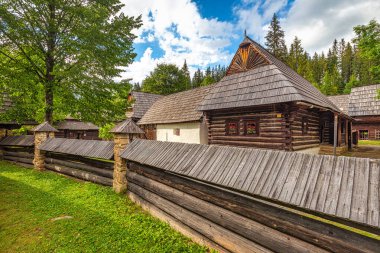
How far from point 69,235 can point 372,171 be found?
555cm

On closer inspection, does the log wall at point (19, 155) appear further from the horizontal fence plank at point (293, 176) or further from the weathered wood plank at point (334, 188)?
the weathered wood plank at point (334, 188)

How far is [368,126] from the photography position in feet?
75.8

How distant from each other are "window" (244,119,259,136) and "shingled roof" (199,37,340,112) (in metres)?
1.18

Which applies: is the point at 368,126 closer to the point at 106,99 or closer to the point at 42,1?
the point at 106,99

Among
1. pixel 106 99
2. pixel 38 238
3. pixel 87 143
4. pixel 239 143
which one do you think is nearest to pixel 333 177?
pixel 38 238

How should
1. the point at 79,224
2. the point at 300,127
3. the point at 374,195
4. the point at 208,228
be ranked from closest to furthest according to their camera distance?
the point at 374,195, the point at 208,228, the point at 79,224, the point at 300,127

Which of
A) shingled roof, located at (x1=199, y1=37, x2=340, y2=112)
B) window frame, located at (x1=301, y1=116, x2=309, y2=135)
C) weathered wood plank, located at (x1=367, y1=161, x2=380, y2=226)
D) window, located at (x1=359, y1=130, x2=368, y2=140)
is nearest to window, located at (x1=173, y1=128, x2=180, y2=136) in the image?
shingled roof, located at (x1=199, y1=37, x2=340, y2=112)

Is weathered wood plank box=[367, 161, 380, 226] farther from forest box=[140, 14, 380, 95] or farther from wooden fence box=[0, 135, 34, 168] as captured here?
forest box=[140, 14, 380, 95]

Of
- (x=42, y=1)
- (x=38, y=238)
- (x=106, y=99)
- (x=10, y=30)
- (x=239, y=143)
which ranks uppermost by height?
(x=42, y=1)

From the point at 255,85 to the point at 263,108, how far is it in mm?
1561

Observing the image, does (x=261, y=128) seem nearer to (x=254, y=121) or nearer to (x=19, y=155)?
(x=254, y=121)

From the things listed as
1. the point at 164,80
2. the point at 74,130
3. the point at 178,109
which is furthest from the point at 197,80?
the point at 178,109

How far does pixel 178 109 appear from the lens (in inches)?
725

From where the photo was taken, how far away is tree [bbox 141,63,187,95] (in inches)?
1766
